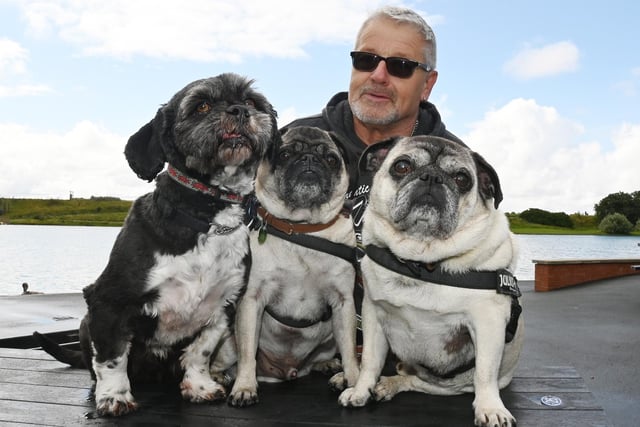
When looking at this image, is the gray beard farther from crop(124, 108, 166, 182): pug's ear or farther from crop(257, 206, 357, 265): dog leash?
crop(124, 108, 166, 182): pug's ear

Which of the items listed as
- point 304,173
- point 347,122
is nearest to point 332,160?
point 304,173

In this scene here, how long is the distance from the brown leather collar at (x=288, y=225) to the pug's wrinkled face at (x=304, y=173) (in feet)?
0.28

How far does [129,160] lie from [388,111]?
2656mm

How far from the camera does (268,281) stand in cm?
371

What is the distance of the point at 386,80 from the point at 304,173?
1.67 m

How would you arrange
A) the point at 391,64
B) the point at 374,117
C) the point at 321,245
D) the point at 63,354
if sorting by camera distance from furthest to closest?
the point at 374,117, the point at 391,64, the point at 63,354, the point at 321,245

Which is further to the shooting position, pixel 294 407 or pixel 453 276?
pixel 294 407

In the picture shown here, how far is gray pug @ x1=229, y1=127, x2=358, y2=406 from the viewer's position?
3.70m

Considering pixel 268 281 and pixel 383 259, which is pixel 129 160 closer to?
pixel 268 281

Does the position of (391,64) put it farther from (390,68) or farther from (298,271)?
(298,271)

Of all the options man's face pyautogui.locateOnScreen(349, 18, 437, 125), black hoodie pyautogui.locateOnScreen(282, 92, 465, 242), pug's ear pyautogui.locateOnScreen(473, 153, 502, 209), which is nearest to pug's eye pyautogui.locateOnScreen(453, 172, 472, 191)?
pug's ear pyautogui.locateOnScreen(473, 153, 502, 209)

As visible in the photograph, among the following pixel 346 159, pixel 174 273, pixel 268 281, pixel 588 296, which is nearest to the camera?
pixel 174 273

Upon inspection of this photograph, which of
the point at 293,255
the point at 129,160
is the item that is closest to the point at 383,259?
the point at 293,255

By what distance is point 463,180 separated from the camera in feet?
10.3
